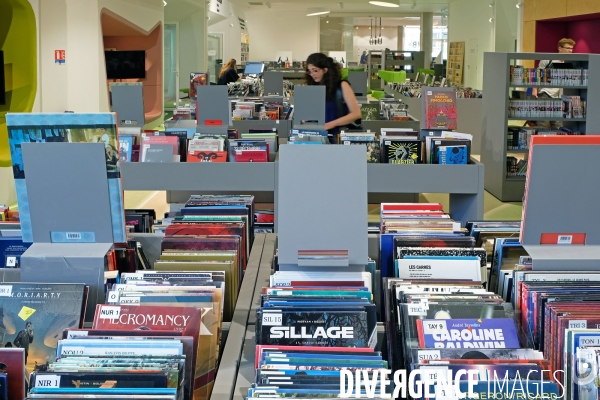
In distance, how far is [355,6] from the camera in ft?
82.6

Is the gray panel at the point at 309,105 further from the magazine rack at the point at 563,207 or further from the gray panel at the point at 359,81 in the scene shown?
the gray panel at the point at 359,81

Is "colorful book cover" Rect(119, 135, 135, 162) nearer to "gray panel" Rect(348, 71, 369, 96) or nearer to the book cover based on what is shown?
the book cover

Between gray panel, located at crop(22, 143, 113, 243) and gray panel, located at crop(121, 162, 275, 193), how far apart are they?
2.96 metres

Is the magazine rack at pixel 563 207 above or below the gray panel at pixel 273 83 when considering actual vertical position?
below

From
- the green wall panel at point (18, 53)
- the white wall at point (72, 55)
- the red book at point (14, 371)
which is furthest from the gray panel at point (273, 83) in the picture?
the red book at point (14, 371)

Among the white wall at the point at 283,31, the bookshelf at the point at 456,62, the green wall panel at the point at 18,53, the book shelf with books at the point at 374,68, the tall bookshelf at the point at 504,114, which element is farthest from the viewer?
the white wall at the point at 283,31

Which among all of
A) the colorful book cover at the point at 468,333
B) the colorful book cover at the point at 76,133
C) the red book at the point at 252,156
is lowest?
the colorful book cover at the point at 468,333

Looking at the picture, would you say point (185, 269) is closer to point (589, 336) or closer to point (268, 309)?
point (268, 309)

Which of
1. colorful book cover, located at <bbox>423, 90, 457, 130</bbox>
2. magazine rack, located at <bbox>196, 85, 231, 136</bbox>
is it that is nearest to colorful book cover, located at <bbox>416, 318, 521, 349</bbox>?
colorful book cover, located at <bbox>423, 90, 457, 130</bbox>

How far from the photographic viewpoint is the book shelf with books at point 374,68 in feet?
76.6

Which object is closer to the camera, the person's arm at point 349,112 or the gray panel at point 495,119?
the person's arm at point 349,112

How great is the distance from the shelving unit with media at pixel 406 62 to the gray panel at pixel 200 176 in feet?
60.2

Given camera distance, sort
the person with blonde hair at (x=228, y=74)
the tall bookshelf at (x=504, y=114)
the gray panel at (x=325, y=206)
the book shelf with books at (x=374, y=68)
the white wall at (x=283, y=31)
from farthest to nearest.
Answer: the white wall at (x=283, y=31)
the book shelf with books at (x=374, y=68)
the person with blonde hair at (x=228, y=74)
the tall bookshelf at (x=504, y=114)
the gray panel at (x=325, y=206)

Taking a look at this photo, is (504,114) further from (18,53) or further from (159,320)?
(159,320)
